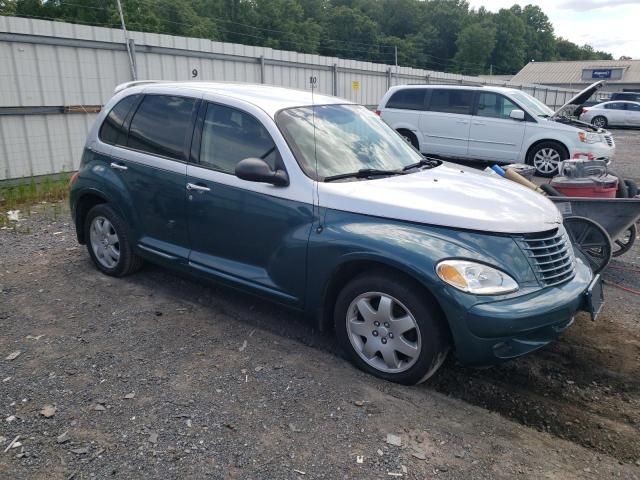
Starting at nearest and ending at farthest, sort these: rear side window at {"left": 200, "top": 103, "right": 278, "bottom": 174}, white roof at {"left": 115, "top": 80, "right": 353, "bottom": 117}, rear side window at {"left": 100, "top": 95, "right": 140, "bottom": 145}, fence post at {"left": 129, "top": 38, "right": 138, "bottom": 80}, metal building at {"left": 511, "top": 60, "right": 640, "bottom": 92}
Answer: rear side window at {"left": 200, "top": 103, "right": 278, "bottom": 174}, white roof at {"left": 115, "top": 80, "right": 353, "bottom": 117}, rear side window at {"left": 100, "top": 95, "right": 140, "bottom": 145}, fence post at {"left": 129, "top": 38, "right": 138, "bottom": 80}, metal building at {"left": 511, "top": 60, "right": 640, "bottom": 92}

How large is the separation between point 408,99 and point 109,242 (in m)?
8.88

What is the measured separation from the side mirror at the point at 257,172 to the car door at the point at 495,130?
8.85m

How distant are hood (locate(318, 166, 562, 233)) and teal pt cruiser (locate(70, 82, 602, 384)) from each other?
11 millimetres

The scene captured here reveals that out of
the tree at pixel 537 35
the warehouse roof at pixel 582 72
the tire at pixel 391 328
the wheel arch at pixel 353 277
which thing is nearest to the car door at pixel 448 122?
the wheel arch at pixel 353 277

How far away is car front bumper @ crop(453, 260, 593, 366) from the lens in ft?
9.67

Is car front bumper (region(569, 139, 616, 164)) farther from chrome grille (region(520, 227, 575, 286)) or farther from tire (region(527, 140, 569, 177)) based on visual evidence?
chrome grille (region(520, 227, 575, 286))

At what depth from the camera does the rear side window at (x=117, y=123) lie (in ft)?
15.5

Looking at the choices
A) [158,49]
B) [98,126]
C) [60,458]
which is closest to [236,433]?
[60,458]

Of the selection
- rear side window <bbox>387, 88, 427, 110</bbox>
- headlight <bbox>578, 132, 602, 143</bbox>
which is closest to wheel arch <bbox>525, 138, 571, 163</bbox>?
headlight <bbox>578, 132, 602, 143</bbox>

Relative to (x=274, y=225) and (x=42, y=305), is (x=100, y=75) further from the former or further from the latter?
(x=274, y=225)

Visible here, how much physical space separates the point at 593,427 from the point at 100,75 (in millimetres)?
9089

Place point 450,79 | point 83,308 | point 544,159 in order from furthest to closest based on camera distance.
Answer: point 450,79, point 544,159, point 83,308

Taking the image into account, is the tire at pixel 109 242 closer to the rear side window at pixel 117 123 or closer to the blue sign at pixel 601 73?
the rear side window at pixel 117 123

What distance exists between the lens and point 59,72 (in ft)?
27.9
